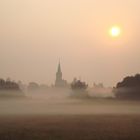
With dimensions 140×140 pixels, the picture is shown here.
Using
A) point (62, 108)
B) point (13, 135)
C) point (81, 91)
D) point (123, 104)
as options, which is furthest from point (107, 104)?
point (13, 135)

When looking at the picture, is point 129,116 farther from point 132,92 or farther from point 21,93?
point 21,93

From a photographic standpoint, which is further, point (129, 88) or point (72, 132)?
point (129, 88)

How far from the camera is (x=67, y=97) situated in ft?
291

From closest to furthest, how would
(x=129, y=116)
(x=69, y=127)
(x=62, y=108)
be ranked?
1. (x=69, y=127)
2. (x=129, y=116)
3. (x=62, y=108)

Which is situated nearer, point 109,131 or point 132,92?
point 109,131

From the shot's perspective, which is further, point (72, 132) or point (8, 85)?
point (8, 85)

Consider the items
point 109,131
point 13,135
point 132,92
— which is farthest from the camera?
point 132,92

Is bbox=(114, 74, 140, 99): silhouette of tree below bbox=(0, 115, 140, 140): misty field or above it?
above

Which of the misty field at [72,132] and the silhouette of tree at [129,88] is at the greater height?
the silhouette of tree at [129,88]

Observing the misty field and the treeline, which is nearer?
the misty field

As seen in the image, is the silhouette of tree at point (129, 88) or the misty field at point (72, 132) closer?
the misty field at point (72, 132)

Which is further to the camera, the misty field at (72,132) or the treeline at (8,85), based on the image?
the treeline at (8,85)

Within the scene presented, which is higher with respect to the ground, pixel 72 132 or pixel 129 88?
pixel 129 88

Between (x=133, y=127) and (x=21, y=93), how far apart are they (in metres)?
51.6
